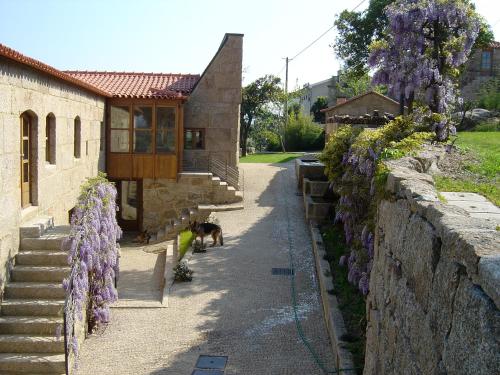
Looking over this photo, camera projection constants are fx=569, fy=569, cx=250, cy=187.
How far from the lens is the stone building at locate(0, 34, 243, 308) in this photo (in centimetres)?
1245

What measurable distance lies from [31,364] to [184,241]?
761cm

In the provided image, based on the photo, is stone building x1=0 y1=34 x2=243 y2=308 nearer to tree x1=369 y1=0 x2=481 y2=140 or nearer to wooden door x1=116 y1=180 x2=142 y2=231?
wooden door x1=116 y1=180 x2=142 y2=231

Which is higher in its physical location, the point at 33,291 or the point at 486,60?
the point at 486,60

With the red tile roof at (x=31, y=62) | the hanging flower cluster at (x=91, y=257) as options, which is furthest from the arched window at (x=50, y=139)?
the hanging flower cluster at (x=91, y=257)

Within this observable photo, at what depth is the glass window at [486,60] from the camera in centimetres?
3516

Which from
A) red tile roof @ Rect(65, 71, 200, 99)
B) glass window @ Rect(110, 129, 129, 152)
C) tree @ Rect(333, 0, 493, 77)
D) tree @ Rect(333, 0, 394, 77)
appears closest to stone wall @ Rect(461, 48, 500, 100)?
tree @ Rect(333, 0, 493, 77)

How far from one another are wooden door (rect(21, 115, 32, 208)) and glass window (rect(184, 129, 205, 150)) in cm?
975

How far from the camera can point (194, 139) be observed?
68.3 feet

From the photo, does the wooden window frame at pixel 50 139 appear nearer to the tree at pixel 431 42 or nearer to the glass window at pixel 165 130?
the glass window at pixel 165 130

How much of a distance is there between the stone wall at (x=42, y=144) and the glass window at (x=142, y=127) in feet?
5.60

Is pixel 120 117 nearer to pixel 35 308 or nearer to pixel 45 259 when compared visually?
pixel 45 259

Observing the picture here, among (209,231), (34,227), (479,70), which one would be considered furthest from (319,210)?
(479,70)

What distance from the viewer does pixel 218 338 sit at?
9.26 meters

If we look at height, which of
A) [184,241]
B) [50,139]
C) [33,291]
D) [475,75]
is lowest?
[184,241]
